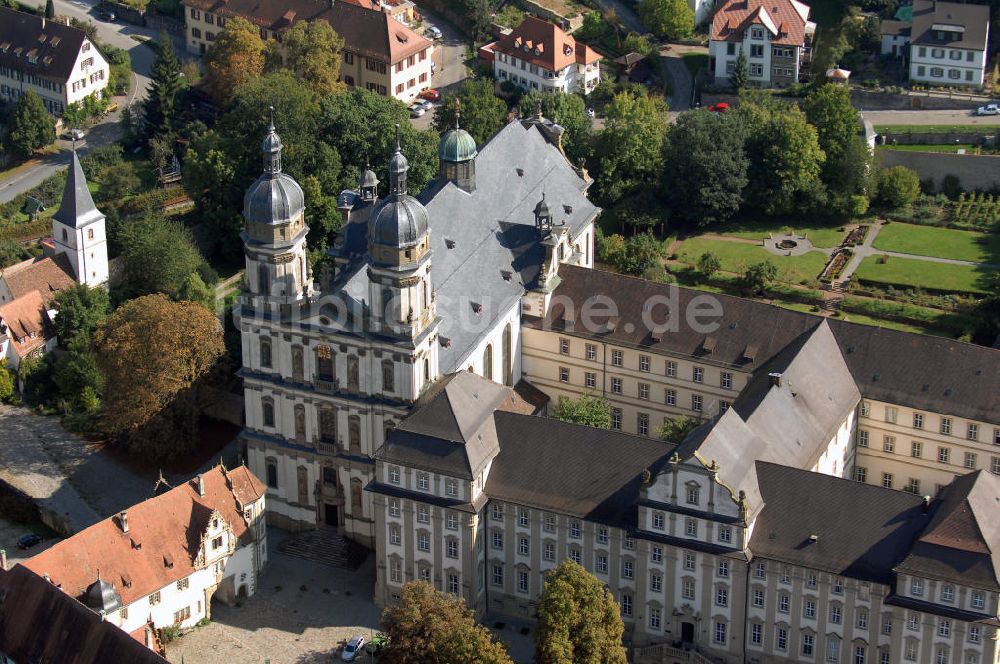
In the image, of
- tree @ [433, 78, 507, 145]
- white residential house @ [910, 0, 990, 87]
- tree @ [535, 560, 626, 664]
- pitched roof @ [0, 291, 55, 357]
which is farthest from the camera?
white residential house @ [910, 0, 990, 87]

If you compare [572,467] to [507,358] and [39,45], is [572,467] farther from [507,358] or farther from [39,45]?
[39,45]

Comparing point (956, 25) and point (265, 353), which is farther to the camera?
point (956, 25)

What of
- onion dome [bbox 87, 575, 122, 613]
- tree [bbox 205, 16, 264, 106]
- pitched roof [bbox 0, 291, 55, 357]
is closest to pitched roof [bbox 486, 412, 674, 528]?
onion dome [bbox 87, 575, 122, 613]

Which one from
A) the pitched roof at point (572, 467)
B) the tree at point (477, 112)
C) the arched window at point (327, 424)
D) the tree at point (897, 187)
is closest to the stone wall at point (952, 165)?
the tree at point (897, 187)

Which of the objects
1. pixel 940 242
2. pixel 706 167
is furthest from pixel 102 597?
pixel 940 242

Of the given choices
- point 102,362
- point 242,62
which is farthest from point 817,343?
point 242,62

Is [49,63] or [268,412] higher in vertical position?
[49,63]

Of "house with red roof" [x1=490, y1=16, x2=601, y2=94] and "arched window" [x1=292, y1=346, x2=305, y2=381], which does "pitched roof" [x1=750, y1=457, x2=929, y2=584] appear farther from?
"house with red roof" [x1=490, y1=16, x2=601, y2=94]
